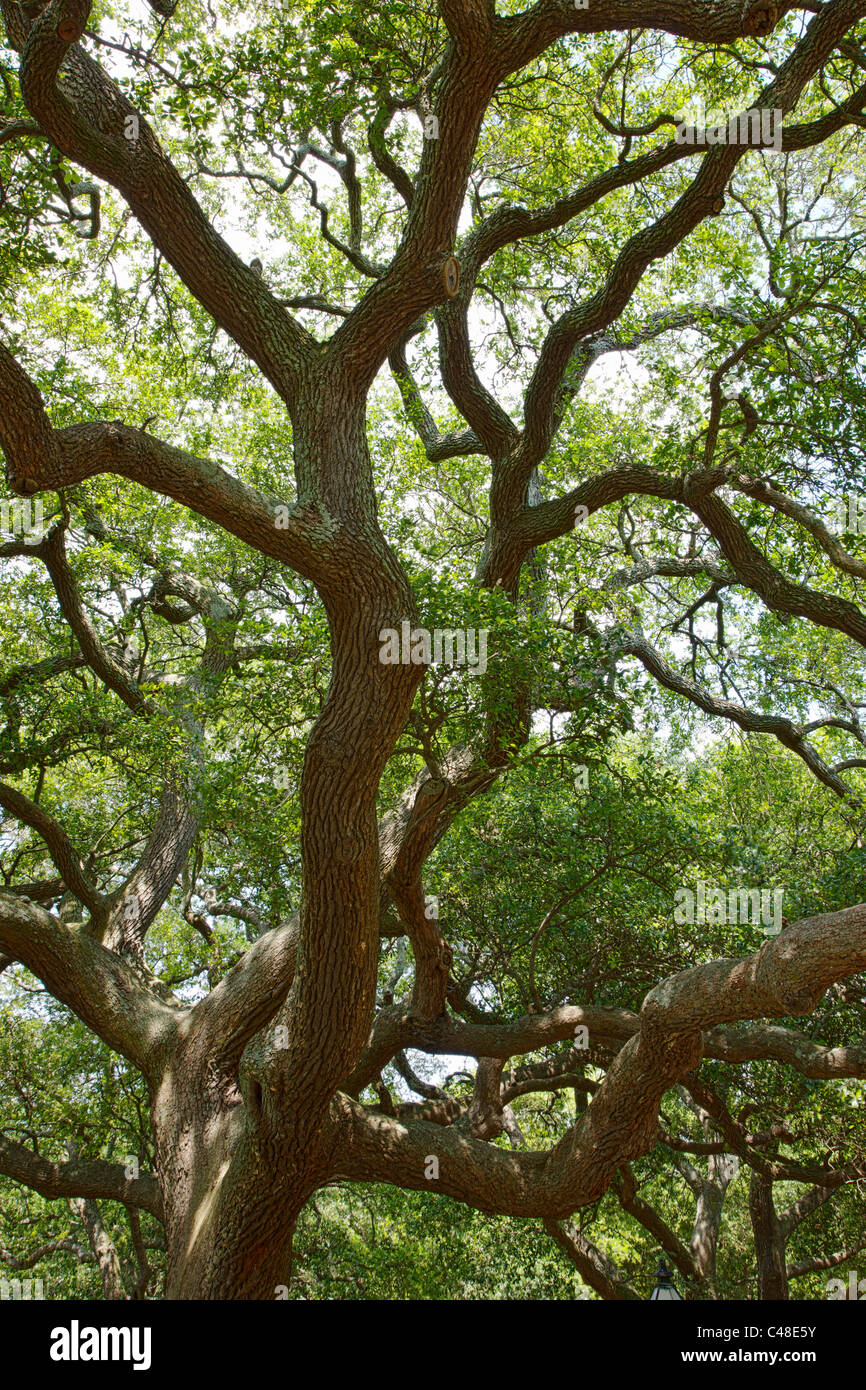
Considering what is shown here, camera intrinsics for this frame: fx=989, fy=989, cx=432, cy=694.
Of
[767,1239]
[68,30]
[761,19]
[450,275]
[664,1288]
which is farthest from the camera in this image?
[767,1239]

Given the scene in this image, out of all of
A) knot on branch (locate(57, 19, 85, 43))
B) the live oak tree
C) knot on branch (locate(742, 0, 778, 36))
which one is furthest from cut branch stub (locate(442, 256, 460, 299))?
knot on branch (locate(57, 19, 85, 43))

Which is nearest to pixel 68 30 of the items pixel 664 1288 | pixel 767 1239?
pixel 664 1288

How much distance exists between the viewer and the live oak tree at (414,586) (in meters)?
4.90

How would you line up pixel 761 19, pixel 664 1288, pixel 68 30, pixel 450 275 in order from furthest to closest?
pixel 664 1288 → pixel 450 275 → pixel 761 19 → pixel 68 30

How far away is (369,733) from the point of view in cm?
466

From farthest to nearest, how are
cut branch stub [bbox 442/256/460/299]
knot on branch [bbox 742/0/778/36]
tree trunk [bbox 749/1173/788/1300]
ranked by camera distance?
tree trunk [bbox 749/1173/788/1300], cut branch stub [bbox 442/256/460/299], knot on branch [bbox 742/0/778/36]

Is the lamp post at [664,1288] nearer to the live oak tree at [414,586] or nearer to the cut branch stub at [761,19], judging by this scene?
the live oak tree at [414,586]

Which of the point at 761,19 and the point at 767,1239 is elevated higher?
the point at 761,19

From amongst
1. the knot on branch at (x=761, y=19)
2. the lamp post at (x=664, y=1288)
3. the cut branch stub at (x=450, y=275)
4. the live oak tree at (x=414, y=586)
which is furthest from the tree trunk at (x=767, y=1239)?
the knot on branch at (x=761, y=19)

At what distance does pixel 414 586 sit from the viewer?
18.7 ft

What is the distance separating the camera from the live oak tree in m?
4.90

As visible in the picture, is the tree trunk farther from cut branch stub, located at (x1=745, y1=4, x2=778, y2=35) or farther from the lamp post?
cut branch stub, located at (x1=745, y1=4, x2=778, y2=35)

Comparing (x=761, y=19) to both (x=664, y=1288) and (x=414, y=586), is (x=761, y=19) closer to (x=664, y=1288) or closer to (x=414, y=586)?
(x=414, y=586)

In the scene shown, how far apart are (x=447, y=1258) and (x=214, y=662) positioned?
6.31 metres
